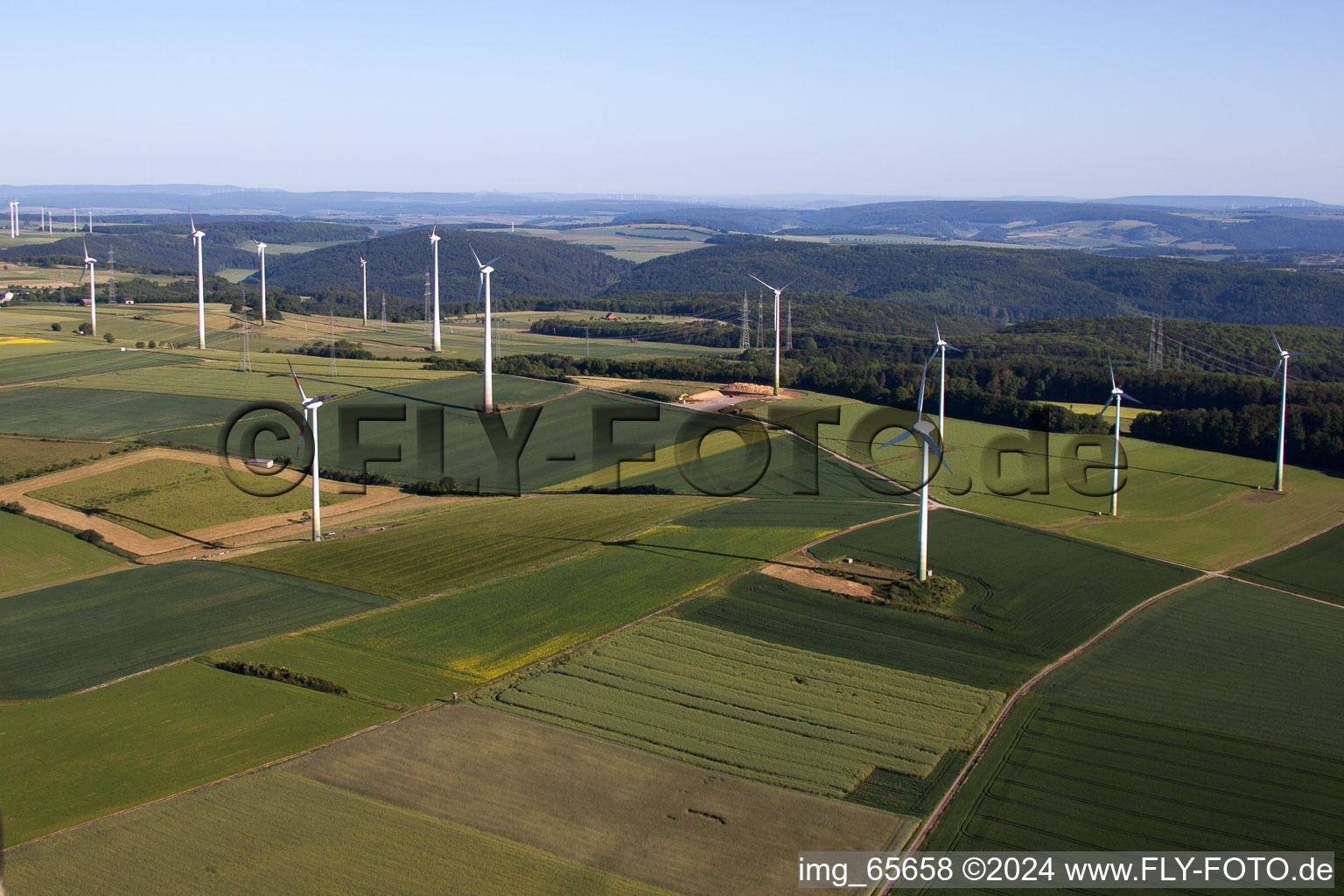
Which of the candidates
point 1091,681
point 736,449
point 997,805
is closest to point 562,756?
point 997,805

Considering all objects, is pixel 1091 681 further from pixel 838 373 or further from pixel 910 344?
pixel 910 344

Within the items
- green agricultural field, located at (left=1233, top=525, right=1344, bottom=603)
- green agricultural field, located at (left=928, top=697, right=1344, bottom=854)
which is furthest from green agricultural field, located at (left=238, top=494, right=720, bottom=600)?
green agricultural field, located at (left=1233, top=525, right=1344, bottom=603)

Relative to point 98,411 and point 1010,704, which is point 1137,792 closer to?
point 1010,704

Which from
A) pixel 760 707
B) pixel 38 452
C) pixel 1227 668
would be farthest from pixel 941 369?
pixel 38 452

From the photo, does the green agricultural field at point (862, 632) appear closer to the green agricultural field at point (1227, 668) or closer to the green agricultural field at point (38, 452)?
the green agricultural field at point (1227, 668)

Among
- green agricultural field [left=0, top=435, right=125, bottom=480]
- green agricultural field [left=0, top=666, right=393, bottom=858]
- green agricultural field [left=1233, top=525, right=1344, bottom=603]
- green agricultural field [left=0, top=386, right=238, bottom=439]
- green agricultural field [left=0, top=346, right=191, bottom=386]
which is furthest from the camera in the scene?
green agricultural field [left=0, top=346, right=191, bottom=386]

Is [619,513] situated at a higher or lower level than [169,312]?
lower

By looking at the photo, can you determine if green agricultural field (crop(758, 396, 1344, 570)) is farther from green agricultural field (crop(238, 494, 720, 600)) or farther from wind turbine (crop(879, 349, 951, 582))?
green agricultural field (crop(238, 494, 720, 600))
